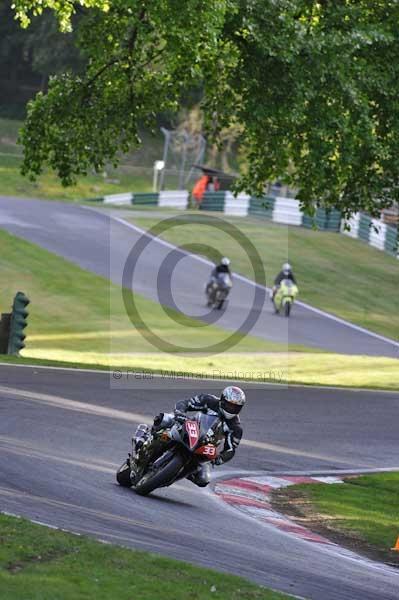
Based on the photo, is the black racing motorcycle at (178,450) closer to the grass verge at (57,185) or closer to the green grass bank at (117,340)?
the green grass bank at (117,340)

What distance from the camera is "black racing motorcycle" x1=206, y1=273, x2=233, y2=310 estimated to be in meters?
33.9

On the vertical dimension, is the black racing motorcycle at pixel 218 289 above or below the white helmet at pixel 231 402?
above

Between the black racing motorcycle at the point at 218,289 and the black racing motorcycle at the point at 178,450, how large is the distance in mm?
22350

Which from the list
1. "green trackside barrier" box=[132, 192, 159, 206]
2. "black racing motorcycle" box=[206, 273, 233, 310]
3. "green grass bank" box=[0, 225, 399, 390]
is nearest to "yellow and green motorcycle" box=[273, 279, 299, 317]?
"black racing motorcycle" box=[206, 273, 233, 310]

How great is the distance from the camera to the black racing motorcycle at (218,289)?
1336 inches

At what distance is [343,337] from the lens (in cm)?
3391

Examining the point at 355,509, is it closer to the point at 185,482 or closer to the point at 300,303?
the point at 185,482

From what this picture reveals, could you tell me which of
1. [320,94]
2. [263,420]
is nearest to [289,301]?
[320,94]

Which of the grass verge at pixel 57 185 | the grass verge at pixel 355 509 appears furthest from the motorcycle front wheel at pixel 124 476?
the grass verge at pixel 57 185

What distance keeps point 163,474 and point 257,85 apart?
12.4 meters

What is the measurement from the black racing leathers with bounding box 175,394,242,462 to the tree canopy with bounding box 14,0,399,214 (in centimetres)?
979

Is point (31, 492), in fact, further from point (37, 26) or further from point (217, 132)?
point (37, 26)

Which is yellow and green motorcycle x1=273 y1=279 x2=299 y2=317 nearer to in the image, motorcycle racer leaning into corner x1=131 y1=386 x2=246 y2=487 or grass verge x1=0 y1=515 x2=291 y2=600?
motorcycle racer leaning into corner x1=131 y1=386 x2=246 y2=487

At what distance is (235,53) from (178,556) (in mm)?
13769
